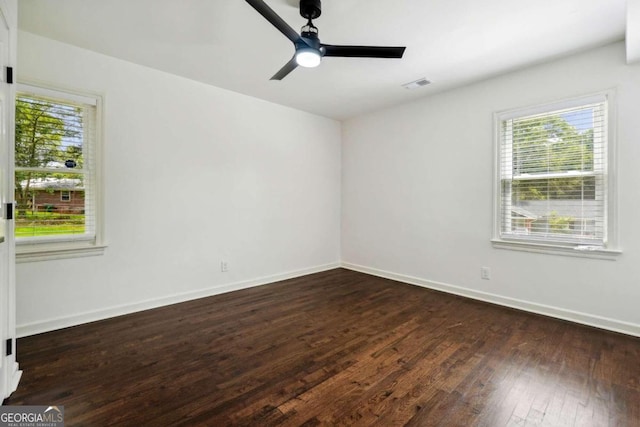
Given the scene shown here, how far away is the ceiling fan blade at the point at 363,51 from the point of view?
6.71 ft

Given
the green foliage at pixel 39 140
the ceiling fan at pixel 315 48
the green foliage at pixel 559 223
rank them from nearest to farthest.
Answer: the ceiling fan at pixel 315 48, the green foliage at pixel 39 140, the green foliage at pixel 559 223

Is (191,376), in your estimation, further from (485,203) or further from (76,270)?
(485,203)

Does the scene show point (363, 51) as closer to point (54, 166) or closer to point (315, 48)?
point (315, 48)

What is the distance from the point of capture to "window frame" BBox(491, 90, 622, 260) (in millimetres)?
2730

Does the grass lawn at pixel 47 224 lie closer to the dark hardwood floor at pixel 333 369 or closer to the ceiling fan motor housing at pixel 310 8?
the dark hardwood floor at pixel 333 369

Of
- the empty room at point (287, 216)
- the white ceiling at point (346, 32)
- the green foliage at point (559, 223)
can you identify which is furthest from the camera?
the green foliage at point (559, 223)

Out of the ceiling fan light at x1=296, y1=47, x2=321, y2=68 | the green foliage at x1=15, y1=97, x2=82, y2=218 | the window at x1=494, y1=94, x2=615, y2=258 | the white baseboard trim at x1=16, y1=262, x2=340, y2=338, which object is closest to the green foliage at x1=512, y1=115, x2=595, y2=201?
the window at x1=494, y1=94, x2=615, y2=258

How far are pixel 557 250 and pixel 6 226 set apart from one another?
4.55 metres

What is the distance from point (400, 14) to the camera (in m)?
2.31

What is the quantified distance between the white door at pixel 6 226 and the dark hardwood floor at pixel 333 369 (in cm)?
21

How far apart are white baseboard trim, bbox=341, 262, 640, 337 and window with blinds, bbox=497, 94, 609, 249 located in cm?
69

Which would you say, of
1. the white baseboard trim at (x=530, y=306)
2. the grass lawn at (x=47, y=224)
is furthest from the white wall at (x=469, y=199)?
the grass lawn at (x=47, y=224)

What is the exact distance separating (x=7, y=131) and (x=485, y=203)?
14.1 feet

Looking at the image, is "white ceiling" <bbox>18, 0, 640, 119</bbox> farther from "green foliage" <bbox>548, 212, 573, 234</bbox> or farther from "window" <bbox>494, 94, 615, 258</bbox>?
"green foliage" <bbox>548, 212, 573, 234</bbox>
